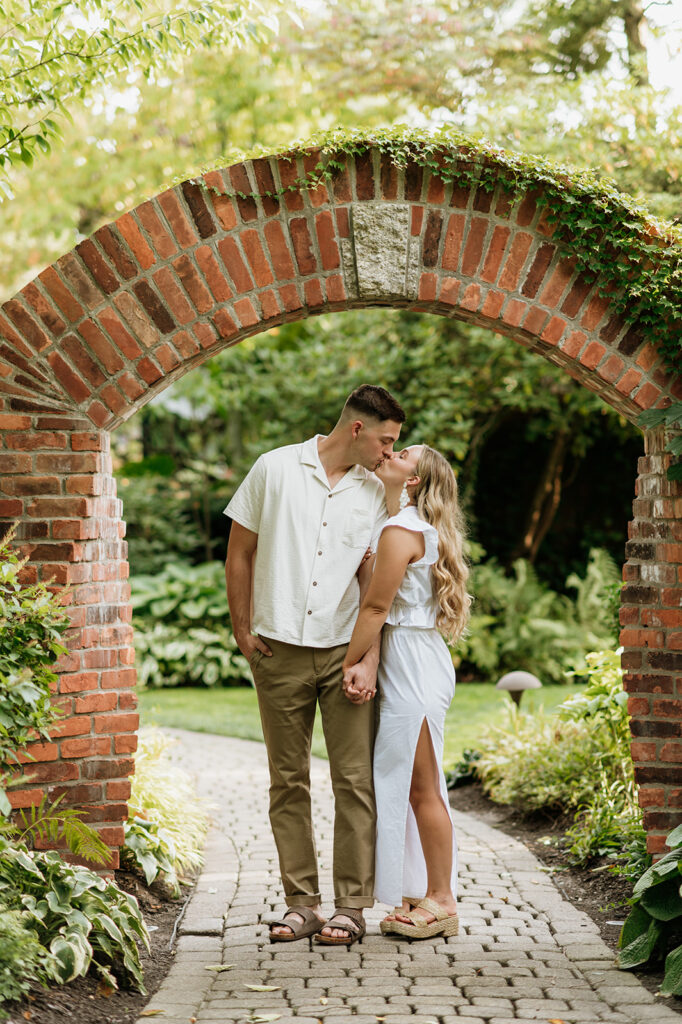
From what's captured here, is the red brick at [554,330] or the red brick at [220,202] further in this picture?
the red brick at [554,330]

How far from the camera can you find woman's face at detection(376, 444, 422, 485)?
13.6 feet

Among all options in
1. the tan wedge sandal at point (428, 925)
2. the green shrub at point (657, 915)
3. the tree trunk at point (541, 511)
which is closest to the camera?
the green shrub at point (657, 915)

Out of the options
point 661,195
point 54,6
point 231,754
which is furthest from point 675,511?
point 231,754

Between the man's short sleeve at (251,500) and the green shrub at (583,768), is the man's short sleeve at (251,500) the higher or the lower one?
the higher one

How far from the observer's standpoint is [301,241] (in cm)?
402

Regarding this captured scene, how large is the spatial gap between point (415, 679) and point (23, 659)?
151cm

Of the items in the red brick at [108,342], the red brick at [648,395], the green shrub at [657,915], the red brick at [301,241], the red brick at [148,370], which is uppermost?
the red brick at [301,241]

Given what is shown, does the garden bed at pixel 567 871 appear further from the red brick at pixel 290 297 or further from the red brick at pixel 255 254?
the red brick at pixel 255 254

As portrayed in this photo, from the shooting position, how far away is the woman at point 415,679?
12.9 ft

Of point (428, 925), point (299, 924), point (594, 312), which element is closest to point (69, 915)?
point (299, 924)

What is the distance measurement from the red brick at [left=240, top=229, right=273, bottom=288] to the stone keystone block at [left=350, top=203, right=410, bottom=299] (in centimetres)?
38

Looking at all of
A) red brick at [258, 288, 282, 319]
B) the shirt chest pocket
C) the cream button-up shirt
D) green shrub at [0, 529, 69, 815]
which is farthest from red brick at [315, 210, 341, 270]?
green shrub at [0, 529, 69, 815]

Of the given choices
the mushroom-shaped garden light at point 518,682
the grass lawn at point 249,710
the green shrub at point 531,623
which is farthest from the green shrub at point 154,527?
the mushroom-shaped garden light at point 518,682

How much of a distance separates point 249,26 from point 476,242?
193 centimetres
